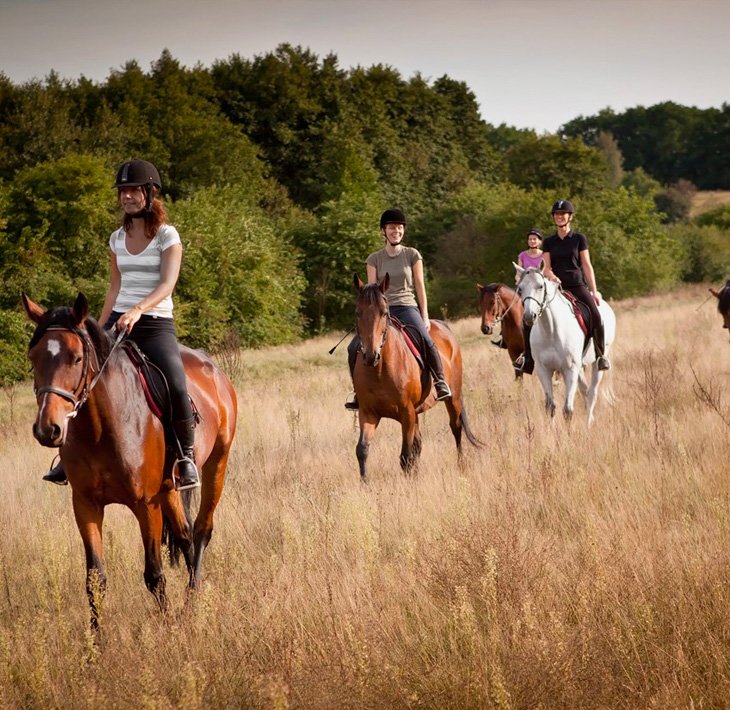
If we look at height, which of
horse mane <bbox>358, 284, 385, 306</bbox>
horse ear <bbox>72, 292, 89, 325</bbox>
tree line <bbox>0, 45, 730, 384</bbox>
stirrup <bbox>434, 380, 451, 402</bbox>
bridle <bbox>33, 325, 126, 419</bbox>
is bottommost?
stirrup <bbox>434, 380, 451, 402</bbox>

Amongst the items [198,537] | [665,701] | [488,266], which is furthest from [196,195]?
[665,701]

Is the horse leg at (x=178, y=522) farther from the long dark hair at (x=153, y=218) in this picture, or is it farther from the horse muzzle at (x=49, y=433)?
the long dark hair at (x=153, y=218)

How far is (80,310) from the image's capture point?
15.2 ft

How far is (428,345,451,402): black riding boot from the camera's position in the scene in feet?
31.9

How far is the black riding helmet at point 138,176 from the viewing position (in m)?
5.48

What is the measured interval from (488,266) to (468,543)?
56.5m

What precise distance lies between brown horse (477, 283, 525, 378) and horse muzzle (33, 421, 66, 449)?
11.1 m

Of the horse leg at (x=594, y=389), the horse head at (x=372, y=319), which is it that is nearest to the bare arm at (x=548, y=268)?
the horse leg at (x=594, y=389)

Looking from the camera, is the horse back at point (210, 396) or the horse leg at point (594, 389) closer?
the horse back at point (210, 396)

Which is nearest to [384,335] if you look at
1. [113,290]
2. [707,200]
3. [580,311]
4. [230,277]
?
[113,290]

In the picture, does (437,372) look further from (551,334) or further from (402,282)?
(551,334)

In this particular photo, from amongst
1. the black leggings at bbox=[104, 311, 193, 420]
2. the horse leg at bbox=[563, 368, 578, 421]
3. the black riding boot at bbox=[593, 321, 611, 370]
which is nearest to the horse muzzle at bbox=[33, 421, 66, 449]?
the black leggings at bbox=[104, 311, 193, 420]

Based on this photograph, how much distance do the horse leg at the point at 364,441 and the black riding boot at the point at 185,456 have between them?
333 centimetres

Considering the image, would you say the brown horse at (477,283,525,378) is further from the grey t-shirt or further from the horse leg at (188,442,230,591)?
the horse leg at (188,442,230,591)
